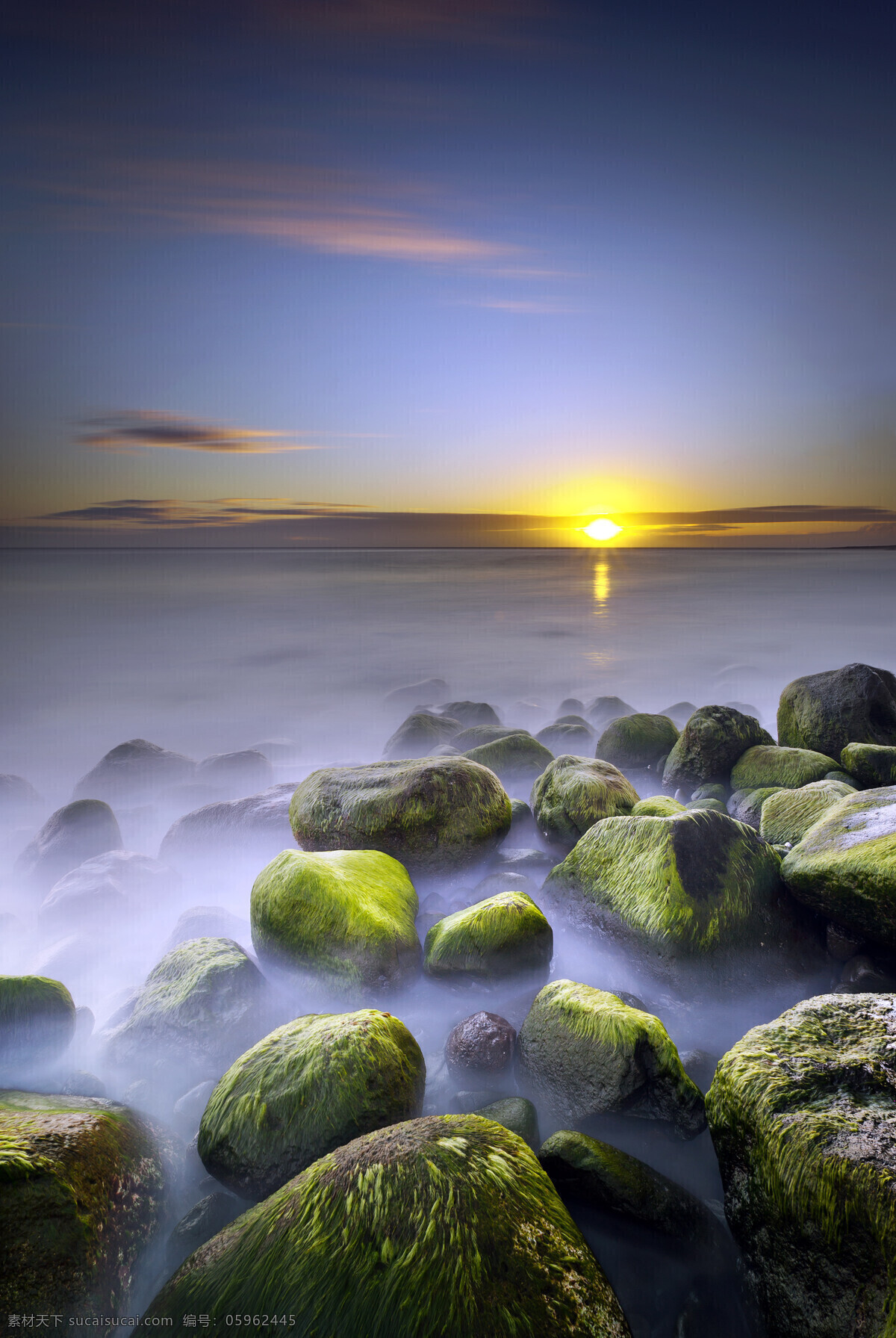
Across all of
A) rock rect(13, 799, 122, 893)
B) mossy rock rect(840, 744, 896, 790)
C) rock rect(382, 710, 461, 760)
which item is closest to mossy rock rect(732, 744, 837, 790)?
mossy rock rect(840, 744, 896, 790)

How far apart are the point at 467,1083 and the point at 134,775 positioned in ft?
22.5

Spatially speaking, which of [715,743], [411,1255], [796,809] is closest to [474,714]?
[715,743]

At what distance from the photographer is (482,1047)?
2941 millimetres

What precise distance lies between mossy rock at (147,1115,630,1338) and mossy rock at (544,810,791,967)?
67.8 inches

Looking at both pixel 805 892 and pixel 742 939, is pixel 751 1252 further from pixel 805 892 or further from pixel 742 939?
pixel 805 892

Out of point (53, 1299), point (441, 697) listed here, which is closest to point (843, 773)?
point (53, 1299)

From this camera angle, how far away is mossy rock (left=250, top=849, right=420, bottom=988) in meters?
3.39

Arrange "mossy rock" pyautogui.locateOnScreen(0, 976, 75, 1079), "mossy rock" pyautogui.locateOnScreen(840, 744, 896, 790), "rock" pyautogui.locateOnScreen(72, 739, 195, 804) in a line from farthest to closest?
1. "rock" pyautogui.locateOnScreen(72, 739, 195, 804)
2. "mossy rock" pyautogui.locateOnScreen(840, 744, 896, 790)
3. "mossy rock" pyautogui.locateOnScreen(0, 976, 75, 1079)

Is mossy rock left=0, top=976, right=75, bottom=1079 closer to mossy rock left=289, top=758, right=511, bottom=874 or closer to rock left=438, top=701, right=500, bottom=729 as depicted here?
mossy rock left=289, top=758, right=511, bottom=874

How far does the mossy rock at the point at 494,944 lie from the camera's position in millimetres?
3426

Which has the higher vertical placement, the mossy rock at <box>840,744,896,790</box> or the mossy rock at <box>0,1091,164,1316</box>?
the mossy rock at <box>840,744,896,790</box>

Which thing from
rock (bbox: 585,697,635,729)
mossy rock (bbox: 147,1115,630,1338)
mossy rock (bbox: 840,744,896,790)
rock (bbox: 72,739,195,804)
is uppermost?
mossy rock (bbox: 840,744,896,790)

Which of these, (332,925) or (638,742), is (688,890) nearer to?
(332,925)

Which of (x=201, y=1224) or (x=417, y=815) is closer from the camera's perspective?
(x=201, y=1224)
